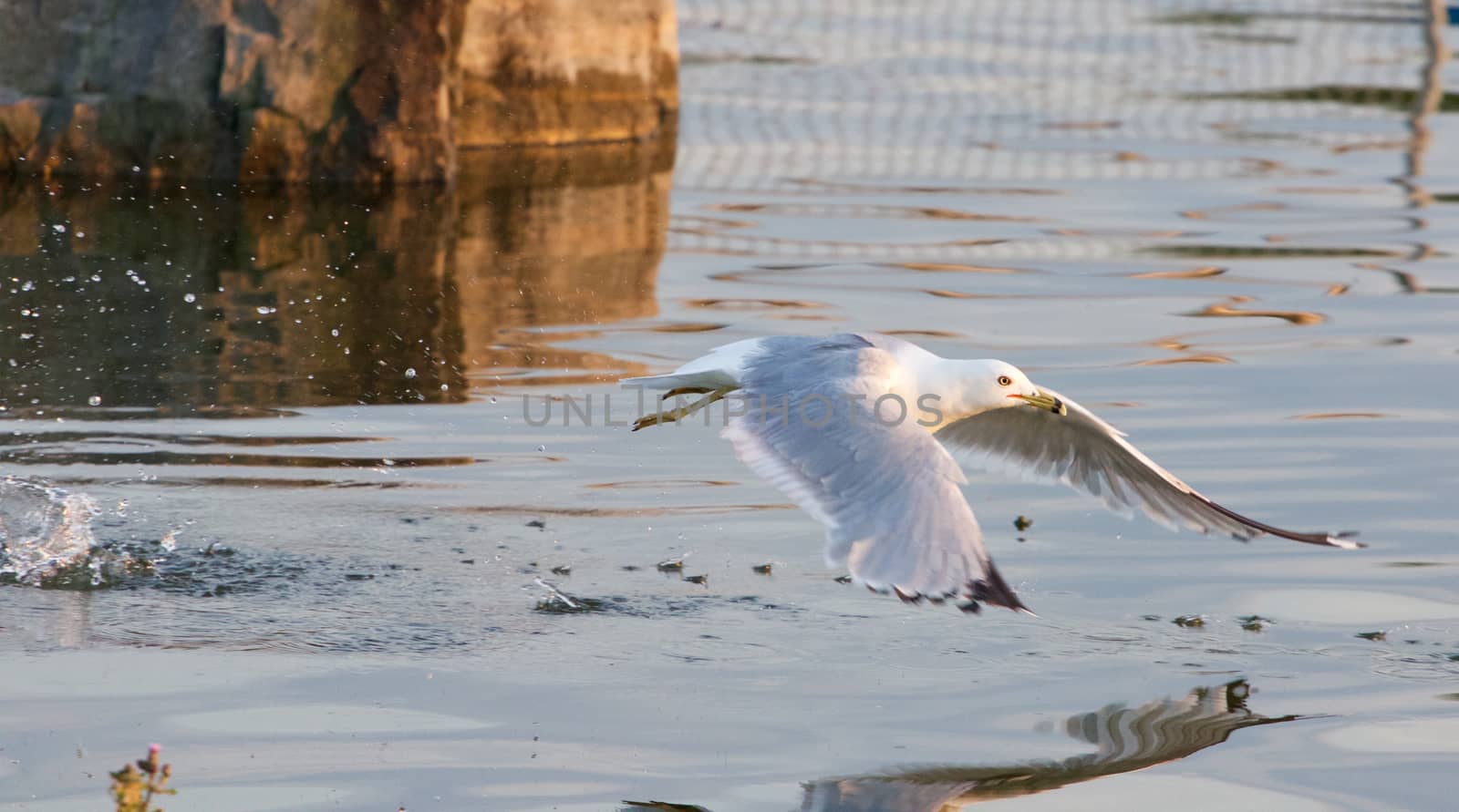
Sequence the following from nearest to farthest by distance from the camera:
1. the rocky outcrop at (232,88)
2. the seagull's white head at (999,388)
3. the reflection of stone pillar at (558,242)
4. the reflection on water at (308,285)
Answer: the seagull's white head at (999,388), the reflection on water at (308,285), the reflection of stone pillar at (558,242), the rocky outcrop at (232,88)

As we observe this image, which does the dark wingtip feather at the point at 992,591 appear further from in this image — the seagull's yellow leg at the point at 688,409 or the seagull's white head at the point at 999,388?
the seagull's yellow leg at the point at 688,409

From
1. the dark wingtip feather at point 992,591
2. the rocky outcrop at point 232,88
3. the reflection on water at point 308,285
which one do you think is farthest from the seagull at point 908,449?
the rocky outcrop at point 232,88

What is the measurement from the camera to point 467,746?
495 cm

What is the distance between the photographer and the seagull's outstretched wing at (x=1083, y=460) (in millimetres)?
6340

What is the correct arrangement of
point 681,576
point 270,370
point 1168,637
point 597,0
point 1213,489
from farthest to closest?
point 597,0 < point 270,370 < point 1213,489 < point 681,576 < point 1168,637

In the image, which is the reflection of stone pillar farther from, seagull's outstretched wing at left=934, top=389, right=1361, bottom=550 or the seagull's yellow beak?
the seagull's yellow beak

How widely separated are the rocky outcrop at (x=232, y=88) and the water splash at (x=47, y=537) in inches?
260

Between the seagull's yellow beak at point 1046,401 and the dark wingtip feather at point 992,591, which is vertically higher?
the seagull's yellow beak at point 1046,401

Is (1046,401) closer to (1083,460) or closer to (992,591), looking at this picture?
(1083,460)

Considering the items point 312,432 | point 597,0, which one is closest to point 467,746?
point 312,432

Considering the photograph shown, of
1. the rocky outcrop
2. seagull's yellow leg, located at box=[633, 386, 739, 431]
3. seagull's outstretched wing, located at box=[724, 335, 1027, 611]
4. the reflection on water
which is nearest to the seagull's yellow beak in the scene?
seagull's outstretched wing, located at box=[724, 335, 1027, 611]

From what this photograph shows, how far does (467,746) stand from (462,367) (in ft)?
14.1

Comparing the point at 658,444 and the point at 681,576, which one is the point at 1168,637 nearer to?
the point at 681,576

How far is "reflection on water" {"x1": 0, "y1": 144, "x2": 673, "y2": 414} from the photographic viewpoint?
8.71 metres
